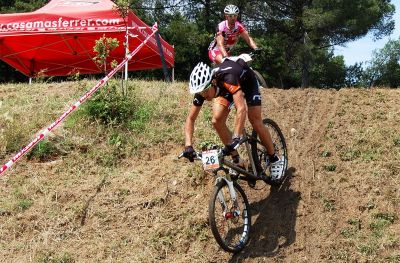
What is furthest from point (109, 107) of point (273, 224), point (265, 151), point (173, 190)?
point (273, 224)

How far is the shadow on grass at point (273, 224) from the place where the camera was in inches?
241

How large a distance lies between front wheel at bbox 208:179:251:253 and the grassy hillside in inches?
7.2

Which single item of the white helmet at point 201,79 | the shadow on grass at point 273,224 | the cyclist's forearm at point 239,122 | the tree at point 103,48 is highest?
the tree at point 103,48

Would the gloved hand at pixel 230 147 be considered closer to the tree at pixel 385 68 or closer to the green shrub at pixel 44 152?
the green shrub at pixel 44 152

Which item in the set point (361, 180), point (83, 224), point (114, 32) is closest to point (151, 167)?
point (83, 224)

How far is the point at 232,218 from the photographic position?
6.02 meters

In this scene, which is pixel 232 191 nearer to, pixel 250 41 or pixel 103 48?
pixel 250 41

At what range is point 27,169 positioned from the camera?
799 centimetres

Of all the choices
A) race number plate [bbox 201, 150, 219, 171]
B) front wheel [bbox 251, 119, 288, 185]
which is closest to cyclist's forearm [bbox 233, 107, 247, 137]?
race number plate [bbox 201, 150, 219, 171]

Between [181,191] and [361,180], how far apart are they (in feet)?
8.08

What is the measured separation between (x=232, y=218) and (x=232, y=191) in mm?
327

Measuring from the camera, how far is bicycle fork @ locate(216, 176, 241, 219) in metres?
5.80

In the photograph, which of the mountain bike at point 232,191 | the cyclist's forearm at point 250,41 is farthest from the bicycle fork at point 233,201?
the cyclist's forearm at point 250,41

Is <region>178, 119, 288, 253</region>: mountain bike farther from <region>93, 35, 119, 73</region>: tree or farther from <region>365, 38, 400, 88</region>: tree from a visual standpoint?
<region>365, 38, 400, 88</region>: tree
